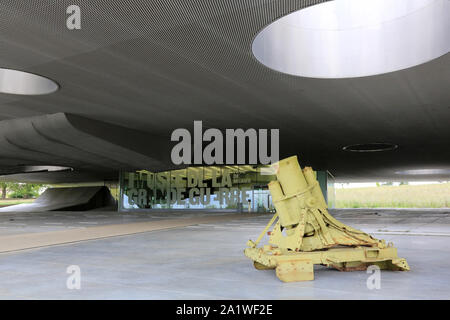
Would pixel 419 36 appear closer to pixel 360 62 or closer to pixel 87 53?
pixel 360 62

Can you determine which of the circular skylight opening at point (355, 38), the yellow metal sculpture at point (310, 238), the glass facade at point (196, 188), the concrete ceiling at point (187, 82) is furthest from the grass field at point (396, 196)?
the yellow metal sculpture at point (310, 238)

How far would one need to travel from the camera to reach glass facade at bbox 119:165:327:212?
3756 centimetres

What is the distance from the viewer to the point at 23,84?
574 inches

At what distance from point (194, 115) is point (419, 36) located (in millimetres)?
10231

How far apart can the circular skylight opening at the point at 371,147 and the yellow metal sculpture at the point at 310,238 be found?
22.3m

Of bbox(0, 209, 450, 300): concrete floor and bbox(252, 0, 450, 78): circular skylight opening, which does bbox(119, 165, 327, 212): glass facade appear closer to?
bbox(252, 0, 450, 78): circular skylight opening

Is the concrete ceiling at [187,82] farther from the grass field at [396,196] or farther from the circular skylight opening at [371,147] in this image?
the grass field at [396,196]

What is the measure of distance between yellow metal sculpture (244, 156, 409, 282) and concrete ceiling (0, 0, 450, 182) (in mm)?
4102

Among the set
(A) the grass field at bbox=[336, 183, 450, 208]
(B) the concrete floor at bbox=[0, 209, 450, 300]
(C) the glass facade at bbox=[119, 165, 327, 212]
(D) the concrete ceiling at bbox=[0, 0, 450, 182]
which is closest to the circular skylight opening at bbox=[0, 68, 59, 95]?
(D) the concrete ceiling at bbox=[0, 0, 450, 182]

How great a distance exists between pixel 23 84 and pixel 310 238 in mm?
13094

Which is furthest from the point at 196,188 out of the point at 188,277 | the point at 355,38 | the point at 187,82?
the point at 188,277

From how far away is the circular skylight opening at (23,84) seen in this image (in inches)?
554
